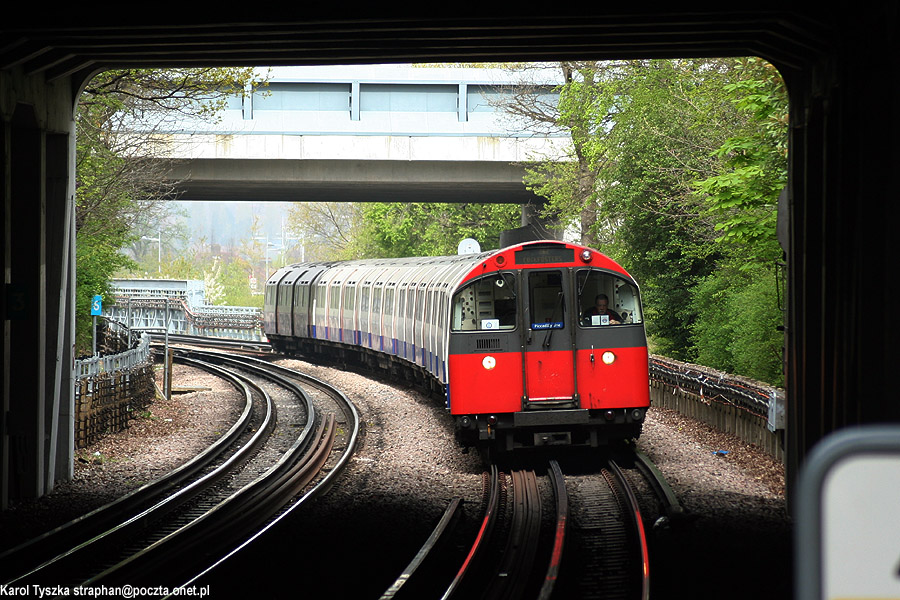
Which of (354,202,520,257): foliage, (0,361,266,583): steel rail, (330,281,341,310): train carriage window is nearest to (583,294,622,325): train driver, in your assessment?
(0,361,266,583): steel rail

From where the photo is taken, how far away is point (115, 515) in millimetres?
10102

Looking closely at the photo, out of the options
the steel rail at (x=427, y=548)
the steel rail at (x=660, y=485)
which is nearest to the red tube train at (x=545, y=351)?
the steel rail at (x=660, y=485)

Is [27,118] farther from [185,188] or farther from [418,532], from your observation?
[185,188]

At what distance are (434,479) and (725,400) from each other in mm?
5214

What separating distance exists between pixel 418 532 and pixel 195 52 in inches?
223

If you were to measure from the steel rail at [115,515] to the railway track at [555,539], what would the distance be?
129 inches

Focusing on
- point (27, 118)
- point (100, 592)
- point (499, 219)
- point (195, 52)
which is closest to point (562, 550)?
point (100, 592)

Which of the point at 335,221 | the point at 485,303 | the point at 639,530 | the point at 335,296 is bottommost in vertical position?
the point at 639,530

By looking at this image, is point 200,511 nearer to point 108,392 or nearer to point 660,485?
point 660,485

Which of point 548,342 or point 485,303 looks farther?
point 485,303

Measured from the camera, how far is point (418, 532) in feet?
31.4

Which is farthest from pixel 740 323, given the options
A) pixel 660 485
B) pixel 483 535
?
pixel 483 535

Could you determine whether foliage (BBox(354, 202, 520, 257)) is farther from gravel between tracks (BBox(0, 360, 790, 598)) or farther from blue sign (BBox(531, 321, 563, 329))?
blue sign (BBox(531, 321, 563, 329))

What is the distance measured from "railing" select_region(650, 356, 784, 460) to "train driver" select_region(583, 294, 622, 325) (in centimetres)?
217
